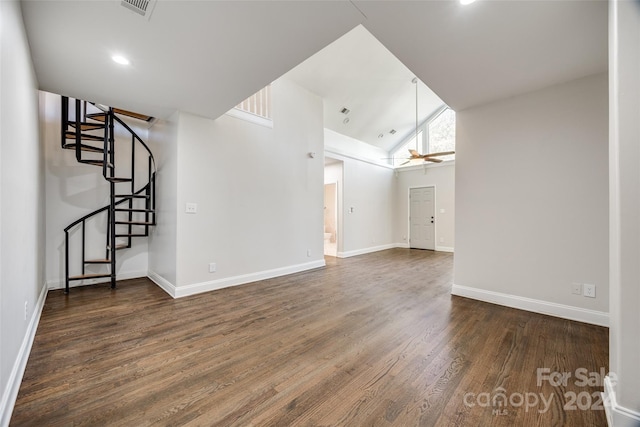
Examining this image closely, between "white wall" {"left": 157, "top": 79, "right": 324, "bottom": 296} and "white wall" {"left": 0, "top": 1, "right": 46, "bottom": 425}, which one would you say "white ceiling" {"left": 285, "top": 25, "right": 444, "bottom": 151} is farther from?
"white wall" {"left": 0, "top": 1, "right": 46, "bottom": 425}

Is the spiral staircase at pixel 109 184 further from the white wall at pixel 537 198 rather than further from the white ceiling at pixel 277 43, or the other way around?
the white wall at pixel 537 198

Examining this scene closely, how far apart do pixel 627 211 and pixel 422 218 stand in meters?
6.94

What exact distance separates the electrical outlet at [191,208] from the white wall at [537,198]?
361cm

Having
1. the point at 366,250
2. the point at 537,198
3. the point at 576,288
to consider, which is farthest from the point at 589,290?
the point at 366,250

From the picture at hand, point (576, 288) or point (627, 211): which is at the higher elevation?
point (627, 211)

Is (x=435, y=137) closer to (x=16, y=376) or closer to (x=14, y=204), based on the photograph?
(x=14, y=204)

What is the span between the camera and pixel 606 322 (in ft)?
8.05

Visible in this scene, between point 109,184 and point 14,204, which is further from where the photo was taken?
point 109,184

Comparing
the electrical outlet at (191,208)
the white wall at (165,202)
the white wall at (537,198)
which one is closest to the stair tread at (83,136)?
the white wall at (165,202)

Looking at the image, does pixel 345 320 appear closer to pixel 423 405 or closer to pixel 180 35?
pixel 423 405

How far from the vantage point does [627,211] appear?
4.22ft

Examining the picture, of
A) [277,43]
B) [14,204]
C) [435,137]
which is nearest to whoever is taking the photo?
[14,204]

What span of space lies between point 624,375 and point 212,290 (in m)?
3.87

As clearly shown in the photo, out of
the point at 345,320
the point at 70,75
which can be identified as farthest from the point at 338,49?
the point at 345,320
